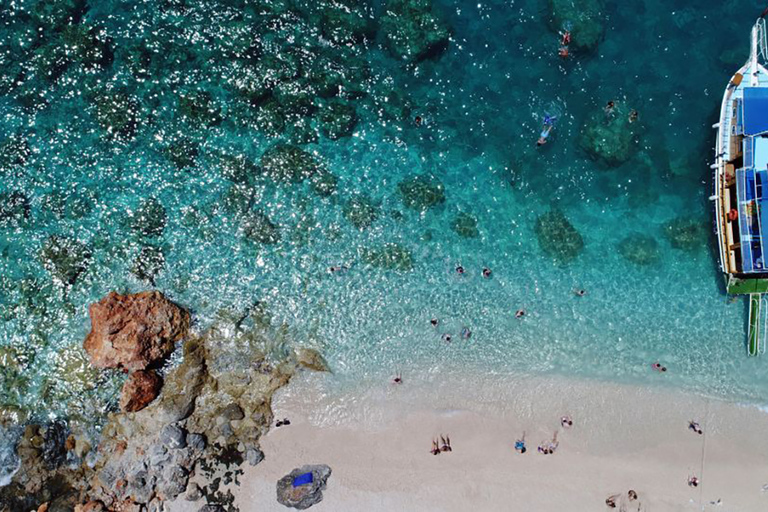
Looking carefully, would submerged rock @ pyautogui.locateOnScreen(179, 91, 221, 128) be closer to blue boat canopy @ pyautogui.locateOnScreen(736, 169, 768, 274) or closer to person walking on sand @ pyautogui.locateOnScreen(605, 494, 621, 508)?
blue boat canopy @ pyautogui.locateOnScreen(736, 169, 768, 274)

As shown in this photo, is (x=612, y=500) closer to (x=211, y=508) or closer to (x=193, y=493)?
(x=211, y=508)

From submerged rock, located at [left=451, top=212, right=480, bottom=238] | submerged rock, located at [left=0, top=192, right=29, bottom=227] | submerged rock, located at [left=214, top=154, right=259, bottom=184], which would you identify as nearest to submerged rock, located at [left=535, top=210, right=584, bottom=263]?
submerged rock, located at [left=451, top=212, right=480, bottom=238]

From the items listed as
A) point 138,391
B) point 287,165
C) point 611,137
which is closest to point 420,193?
point 287,165

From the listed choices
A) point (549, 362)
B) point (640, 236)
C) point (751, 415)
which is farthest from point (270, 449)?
point (751, 415)

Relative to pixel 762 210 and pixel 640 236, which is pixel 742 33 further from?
pixel 640 236

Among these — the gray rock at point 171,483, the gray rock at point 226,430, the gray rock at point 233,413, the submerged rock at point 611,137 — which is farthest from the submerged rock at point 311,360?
the submerged rock at point 611,137

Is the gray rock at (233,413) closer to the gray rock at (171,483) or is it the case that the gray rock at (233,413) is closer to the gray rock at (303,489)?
the gray rock at (171,483)
